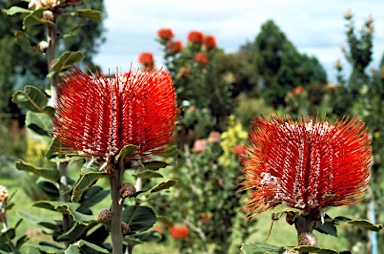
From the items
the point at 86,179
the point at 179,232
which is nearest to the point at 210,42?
the point at 179,232

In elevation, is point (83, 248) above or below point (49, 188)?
below

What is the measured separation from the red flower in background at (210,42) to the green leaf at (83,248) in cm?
431

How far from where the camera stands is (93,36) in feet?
78.0

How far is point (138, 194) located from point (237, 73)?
94.8 ft

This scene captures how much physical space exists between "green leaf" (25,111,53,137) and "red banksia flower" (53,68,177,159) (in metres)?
0.57

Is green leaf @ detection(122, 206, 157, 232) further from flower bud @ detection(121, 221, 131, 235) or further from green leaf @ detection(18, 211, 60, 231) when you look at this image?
green leaf @ detection(18, 211, 60, 231)

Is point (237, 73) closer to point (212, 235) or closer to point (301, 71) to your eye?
point (301, 71)

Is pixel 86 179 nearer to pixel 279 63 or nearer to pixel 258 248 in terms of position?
pixel 258 248

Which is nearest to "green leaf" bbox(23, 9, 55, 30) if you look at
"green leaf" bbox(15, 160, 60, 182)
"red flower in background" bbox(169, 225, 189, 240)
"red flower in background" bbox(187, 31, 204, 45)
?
"green leaf" bbox(15, 160, 60, 182)

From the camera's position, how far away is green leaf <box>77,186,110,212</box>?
5.65ft

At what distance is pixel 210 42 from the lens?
18.7ft

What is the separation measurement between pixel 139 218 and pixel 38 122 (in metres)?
0.59

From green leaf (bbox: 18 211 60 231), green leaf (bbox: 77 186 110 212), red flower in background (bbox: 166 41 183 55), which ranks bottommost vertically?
green leaf (bbox: 18 211 60 231)

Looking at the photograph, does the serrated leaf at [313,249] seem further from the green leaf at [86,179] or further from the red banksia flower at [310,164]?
the green leaf at [86,179]
